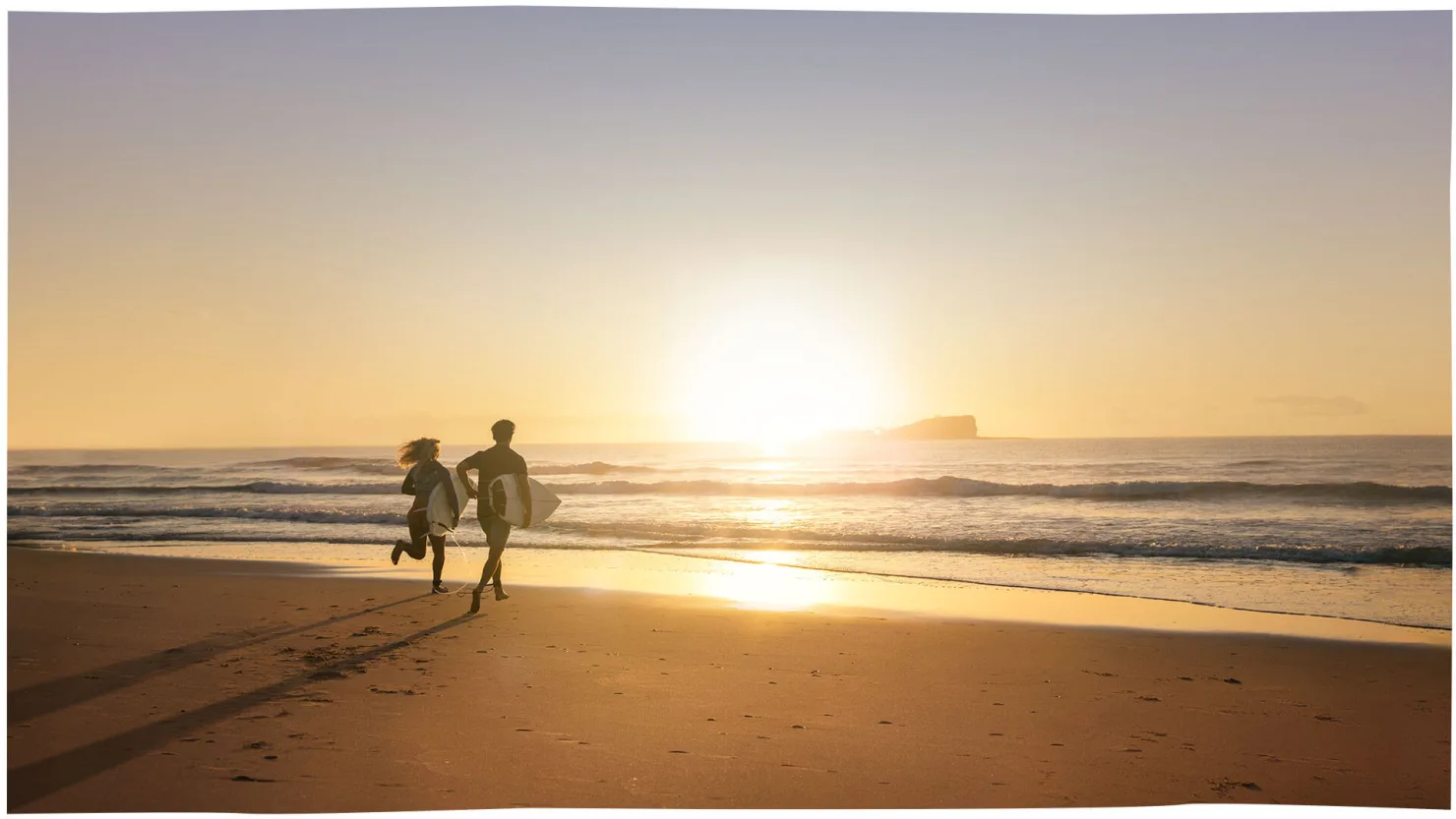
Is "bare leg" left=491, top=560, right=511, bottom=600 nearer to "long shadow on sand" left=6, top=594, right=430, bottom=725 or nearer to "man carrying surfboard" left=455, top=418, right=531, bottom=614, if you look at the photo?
"man carrying surfboard" left=455, top=418, right=531, bottom=614

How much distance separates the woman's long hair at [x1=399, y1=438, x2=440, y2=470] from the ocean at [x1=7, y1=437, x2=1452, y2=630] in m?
4.10

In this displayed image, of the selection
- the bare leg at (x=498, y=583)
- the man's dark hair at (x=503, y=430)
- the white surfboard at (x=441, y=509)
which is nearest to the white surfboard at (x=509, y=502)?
the man's dark hair at (x=503, y=430)

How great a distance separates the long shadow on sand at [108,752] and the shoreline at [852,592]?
4.65 metres

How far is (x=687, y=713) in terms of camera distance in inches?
197

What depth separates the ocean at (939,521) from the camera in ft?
37.7

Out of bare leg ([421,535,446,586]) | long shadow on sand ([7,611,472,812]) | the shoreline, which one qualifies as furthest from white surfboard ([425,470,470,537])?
long shadow on sand ([7,611,472,812])

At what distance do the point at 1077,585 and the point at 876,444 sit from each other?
214 ft

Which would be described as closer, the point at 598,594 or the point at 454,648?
the point at 454,648

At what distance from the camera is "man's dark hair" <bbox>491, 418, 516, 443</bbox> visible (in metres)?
7.80

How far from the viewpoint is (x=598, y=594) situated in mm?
9469

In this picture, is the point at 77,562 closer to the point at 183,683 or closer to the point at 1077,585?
the point at 183,683

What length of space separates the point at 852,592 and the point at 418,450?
13.7ft

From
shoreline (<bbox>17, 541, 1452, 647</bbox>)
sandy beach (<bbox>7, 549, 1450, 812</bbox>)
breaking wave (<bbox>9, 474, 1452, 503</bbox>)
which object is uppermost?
sandy beach (<bbox>7, 549, 1450, 812</bbox>)

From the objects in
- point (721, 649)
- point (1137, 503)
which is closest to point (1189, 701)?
point (721, 649)
